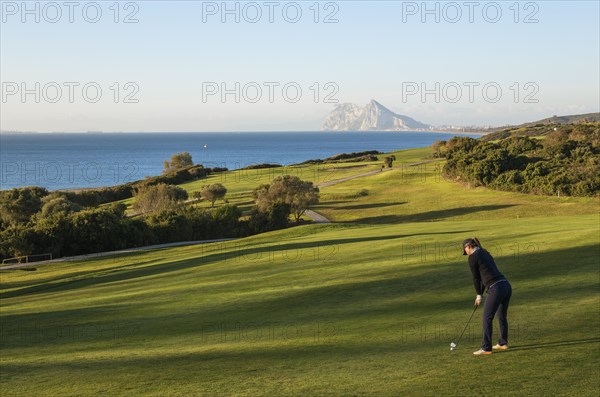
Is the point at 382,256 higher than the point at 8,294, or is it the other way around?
the point at 382,256

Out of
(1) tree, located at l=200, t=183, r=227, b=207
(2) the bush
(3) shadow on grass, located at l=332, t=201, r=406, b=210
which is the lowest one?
(3) shadow on grass, located at l=332, t=201, r=406, b=210

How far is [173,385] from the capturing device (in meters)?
12.0

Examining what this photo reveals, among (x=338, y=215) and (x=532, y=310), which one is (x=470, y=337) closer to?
(x=532, y=310)

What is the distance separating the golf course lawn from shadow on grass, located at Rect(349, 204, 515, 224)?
93.0 feet

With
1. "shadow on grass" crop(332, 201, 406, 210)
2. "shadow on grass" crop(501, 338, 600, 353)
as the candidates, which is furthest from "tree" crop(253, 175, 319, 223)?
"shadow on grass" crop(501, 338, 600, 353)

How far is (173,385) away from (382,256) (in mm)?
17190

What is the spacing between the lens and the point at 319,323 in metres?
16.8

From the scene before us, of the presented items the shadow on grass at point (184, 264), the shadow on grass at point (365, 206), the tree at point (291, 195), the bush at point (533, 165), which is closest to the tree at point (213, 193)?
the tree at point (291, 195)

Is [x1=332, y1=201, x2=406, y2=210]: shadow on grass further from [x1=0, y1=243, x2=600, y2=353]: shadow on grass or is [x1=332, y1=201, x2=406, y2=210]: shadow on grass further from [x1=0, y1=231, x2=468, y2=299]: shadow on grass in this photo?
[x1=0, y1=243, x2=600, y2=353]: shadow on grass

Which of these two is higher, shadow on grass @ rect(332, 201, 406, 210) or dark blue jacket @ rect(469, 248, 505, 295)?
dark blue jacket @ rect(469, 248, 505, 295)

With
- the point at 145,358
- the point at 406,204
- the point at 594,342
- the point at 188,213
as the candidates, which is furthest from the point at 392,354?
the point at 406,204

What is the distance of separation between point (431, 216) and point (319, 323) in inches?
1972

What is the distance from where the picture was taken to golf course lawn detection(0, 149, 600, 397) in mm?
11656

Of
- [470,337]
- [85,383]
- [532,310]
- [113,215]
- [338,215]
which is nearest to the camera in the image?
[85,383]
